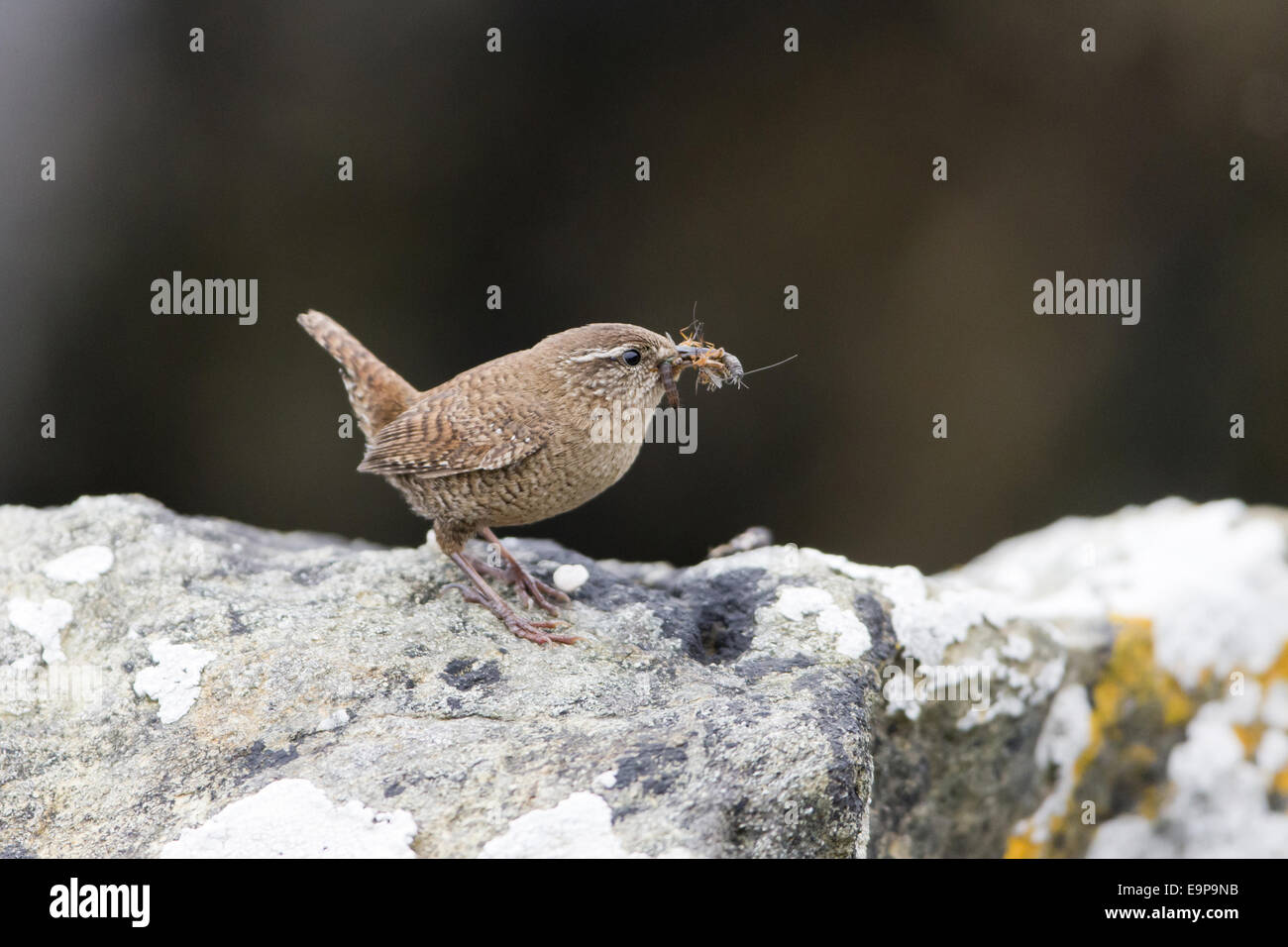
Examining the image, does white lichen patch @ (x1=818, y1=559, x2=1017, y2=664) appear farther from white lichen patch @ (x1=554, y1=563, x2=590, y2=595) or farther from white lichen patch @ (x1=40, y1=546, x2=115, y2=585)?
white lichen patch @ (x1=40, y1=546, x2=115, y2=585)

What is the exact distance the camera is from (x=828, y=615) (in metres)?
3.91

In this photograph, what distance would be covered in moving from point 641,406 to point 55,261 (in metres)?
4.58

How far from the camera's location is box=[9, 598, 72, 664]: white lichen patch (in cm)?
383

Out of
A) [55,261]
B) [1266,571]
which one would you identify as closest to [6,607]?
[55,261]

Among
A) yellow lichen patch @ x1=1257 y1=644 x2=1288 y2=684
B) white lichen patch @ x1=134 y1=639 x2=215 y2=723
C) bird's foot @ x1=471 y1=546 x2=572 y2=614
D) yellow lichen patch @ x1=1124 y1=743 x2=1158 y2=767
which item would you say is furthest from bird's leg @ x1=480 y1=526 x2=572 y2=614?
yellow lichen patch @ x1=1257 y1=644 x2=1288 y2=684

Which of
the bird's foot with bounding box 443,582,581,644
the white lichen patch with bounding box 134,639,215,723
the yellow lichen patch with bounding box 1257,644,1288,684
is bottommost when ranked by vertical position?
the yellow lichen patch with bounding box 1257,644,1288,684

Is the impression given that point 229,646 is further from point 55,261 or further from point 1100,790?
point 55,261

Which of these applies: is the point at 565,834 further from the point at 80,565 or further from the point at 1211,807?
the point at 1211,807

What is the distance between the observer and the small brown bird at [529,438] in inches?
159

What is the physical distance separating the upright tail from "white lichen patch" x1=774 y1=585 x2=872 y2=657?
1851 millimetres

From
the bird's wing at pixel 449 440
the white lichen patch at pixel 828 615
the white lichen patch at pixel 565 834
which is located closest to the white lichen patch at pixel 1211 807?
the white lichen patch at pixel 828 615

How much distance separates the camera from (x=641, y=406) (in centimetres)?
420

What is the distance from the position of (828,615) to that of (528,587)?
3.90 feet

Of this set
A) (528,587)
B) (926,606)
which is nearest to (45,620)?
(528,587)
